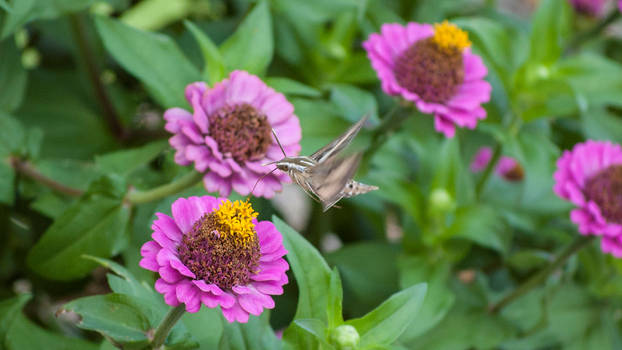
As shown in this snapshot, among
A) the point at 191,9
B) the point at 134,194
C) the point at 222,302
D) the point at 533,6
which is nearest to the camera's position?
the point at 222,302

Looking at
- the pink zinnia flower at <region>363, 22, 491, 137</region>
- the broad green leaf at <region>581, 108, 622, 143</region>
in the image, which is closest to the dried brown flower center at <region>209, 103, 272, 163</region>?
the pink zinnia flower at <region>363, 22, 491, 137</region>

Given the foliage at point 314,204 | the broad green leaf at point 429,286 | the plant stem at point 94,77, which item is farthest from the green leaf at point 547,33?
the plant stem at point 94,77

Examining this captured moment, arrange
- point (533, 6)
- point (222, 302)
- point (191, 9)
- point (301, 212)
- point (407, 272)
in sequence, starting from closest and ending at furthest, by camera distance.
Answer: point (222, 302), point (407, 272), point (191, 9), point (301, 212), point (533, 6)

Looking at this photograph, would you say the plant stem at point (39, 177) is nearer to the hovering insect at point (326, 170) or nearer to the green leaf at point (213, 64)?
the green leaf at point (213, 64)

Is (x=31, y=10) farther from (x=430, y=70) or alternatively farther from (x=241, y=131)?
(x=430, y=70)

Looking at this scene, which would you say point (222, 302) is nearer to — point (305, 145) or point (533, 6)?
point (305, 145)

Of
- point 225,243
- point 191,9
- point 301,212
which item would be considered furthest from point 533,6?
point 225,243

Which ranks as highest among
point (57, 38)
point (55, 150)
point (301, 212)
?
point (57, 38)
